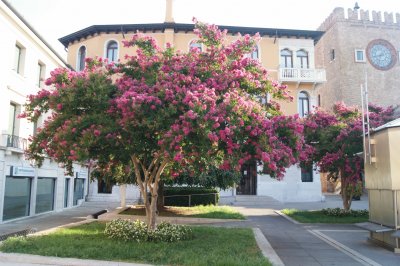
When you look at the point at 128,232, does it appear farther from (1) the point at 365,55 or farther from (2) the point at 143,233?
(1) the point at 365,55

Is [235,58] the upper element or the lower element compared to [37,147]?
upper

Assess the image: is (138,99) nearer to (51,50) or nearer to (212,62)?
(212,62)

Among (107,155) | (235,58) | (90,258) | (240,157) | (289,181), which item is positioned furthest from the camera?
(289,181)

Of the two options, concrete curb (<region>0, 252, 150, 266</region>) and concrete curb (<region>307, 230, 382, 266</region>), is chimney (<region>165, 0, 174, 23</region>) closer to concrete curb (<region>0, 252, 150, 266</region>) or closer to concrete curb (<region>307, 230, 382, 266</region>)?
concrete curb (<region>307, 230, 382, 266</region>)

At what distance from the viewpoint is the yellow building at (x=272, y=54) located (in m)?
28.9

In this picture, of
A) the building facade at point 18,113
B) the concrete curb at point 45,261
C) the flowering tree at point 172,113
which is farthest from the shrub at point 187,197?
the concrete curb at point 45,261

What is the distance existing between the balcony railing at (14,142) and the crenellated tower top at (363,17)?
33008mm

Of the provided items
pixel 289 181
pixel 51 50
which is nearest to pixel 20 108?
pixel 51 50

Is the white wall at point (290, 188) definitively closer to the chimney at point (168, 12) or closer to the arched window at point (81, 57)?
the chimney at point (168, 12)

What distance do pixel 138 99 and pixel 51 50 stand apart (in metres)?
13.0

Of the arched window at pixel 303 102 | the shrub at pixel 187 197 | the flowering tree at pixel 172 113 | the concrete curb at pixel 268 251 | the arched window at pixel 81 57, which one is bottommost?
the concrete curb at pixel 268 251

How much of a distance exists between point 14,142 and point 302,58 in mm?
21858

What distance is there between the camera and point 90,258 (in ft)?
27.1

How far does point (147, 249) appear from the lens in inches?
359
